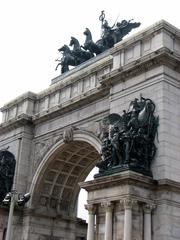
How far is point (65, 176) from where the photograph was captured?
2938 cm

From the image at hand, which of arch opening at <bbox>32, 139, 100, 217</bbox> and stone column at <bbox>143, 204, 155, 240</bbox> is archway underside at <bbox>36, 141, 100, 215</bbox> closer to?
arch opening at <bbox>32, 139, 100, 217</bbox>

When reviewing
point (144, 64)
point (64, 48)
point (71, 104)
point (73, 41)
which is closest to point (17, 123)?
point (71, 104)

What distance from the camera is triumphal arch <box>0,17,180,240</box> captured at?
18844 millimetres

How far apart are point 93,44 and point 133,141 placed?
11.6 m

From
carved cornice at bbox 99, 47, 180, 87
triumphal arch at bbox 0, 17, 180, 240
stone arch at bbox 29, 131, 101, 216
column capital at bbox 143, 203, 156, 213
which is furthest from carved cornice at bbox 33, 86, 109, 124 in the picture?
column capital at bbox 143, 203, 156, 213

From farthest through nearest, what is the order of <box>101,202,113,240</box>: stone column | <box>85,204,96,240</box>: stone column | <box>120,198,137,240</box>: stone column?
1. <box>85,204,96,240</box>: stone column
2. <box>101,202,113,240</box>: stone column
3. <box>120,198,137,240</box>: stone column

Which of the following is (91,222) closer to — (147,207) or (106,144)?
(147,207)

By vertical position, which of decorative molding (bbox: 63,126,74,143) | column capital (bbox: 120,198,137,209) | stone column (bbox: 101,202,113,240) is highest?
decorative molding (bbox: 63,126,74,143)

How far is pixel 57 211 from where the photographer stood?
94.9ft

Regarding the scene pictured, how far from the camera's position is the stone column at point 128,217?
17812 millimetres

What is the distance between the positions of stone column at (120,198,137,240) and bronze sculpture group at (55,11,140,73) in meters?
13.2

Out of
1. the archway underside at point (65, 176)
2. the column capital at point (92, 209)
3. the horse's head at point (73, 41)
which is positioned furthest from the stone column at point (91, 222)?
the horse's head at point (73, 41)

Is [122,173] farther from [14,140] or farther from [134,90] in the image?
[14,140]

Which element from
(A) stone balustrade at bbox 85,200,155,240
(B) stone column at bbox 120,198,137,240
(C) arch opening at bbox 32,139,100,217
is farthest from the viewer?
(C) arch opening at bbox 32,139,100,217
